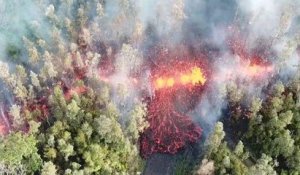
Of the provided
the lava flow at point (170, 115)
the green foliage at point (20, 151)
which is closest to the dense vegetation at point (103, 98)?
the green foliage at point (20, 151)

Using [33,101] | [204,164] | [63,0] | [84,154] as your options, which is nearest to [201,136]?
[204,164]

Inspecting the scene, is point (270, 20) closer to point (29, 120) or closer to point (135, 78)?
point (135, 78)

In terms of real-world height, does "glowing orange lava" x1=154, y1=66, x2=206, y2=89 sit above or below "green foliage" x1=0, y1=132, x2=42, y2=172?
above

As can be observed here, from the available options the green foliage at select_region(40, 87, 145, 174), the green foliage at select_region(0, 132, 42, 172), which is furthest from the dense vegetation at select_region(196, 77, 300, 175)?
the green foliage at select_region(0, 132, 42, 172)

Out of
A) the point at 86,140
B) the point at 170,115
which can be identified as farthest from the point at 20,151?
the point at 170,115

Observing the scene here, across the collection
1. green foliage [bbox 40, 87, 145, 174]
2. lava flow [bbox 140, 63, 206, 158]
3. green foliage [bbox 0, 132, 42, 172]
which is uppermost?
lava flow [bbox 140, 63, 206, 158]

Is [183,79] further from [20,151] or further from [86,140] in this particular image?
[20,151]

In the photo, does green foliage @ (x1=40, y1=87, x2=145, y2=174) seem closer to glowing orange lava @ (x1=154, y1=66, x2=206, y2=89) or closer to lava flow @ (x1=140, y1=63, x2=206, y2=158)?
lava flow @ (x1=140, y1=63, x2=206, y2=158)
